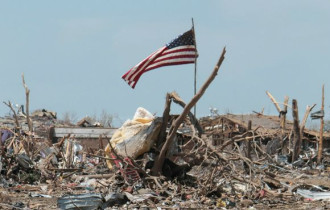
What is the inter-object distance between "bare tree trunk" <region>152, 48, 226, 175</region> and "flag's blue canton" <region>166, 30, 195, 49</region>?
2.75m

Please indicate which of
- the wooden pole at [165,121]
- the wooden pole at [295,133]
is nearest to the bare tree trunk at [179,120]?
the wooden pole at [165,121]

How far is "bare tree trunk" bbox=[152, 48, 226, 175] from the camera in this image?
10.4 meters

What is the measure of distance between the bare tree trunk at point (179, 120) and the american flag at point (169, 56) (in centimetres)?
236

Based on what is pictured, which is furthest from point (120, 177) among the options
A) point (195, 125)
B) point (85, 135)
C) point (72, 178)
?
point (85, 135)

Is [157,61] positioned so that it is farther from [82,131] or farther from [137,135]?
[82,131]

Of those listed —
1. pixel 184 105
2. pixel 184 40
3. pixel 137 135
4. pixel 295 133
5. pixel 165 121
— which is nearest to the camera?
pixel 184 105

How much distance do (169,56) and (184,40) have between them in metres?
0.53

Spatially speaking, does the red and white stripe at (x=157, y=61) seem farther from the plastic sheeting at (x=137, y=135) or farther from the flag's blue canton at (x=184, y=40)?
the plastic sheeting at (x=137, y=135)

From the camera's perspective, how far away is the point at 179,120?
36.8 feet

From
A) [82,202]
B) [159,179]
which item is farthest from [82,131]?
[82,202]

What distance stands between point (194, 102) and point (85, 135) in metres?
13.2

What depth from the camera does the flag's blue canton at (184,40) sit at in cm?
1364

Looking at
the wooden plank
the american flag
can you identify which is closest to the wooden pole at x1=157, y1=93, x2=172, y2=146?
the american flag

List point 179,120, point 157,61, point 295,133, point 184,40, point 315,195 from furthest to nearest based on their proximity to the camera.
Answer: point 295,133
point 184,40
point 157,61
point 315,195
point 179,120
